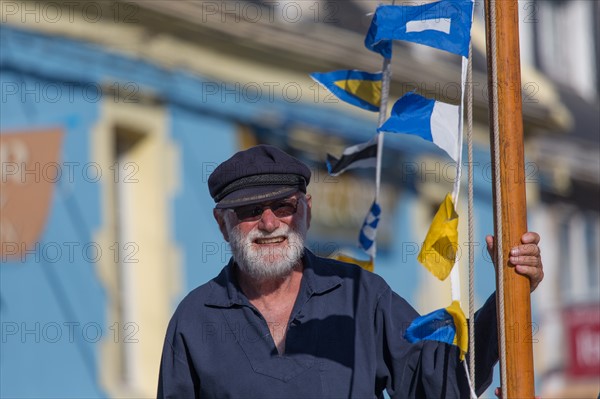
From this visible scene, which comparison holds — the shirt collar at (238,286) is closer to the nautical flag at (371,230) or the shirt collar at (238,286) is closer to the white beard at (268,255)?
the white beard at (268,255)

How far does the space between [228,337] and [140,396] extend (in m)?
5.37

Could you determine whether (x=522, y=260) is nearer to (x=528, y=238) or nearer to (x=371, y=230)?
(x=528, y=238)

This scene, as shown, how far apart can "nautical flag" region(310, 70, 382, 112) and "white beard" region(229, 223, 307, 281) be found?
93cm

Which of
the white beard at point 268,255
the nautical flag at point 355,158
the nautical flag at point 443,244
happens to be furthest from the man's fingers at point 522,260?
the nautical flag at point 355,158

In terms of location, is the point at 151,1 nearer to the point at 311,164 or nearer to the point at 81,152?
the point at 81,152

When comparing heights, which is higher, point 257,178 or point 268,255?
point 257,178

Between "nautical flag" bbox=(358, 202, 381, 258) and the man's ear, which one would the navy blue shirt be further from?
"nautical flag" bbox=(358, 202, 381, 258)

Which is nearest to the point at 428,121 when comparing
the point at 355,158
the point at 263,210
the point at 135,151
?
the point at 263,210

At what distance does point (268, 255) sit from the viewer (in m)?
4.37

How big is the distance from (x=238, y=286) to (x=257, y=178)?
38 cm

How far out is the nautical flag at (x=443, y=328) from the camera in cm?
395

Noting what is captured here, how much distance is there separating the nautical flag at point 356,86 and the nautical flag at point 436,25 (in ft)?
2.10

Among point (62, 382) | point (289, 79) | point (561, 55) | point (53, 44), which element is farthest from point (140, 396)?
point (561, 55)

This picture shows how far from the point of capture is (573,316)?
16.2 metres
